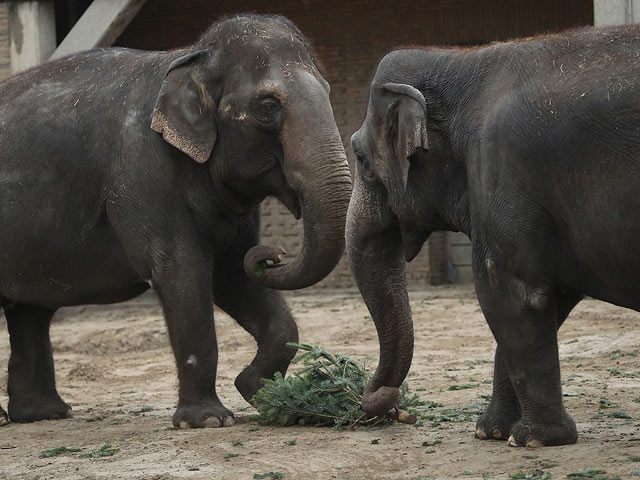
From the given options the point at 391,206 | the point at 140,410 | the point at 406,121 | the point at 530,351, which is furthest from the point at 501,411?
the point at 140,410

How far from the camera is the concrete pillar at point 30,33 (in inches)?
497

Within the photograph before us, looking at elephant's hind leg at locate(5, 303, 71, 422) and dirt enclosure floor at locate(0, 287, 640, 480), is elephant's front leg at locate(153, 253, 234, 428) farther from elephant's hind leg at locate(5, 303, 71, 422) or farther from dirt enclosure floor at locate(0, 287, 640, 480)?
elephant's hind leg at locate(5, 303, 71, 422)

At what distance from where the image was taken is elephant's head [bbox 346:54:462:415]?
226 inches

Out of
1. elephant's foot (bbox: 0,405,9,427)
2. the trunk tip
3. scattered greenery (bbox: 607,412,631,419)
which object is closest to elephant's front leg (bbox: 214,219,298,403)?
the trunk tip

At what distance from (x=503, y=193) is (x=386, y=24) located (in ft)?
32.6

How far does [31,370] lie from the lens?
25.4ft

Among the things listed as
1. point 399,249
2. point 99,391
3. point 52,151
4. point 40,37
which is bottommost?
point 99,391

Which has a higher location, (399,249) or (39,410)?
(399,249)

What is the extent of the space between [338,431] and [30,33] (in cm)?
748

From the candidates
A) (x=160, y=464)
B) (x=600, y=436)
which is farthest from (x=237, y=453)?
(x=600, y=436)

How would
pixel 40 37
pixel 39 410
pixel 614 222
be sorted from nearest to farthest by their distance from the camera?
pixel 614 222 → pixel 39 410 → pixel 40 37

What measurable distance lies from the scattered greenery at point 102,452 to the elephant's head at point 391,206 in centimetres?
118

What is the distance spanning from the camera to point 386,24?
15.0 metres

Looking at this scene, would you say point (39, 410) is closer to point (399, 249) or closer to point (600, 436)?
point (399, 249)
